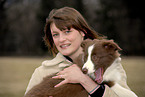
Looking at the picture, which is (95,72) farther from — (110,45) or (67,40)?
(67,40)

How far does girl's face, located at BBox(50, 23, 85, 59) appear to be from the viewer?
3396 millimetres

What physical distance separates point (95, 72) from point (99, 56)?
0.86 feet

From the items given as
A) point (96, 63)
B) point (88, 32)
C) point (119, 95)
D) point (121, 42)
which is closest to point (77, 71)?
point (96, 63)

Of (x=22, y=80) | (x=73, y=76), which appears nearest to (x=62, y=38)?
(x=73, y=76)

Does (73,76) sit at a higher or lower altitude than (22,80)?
higher

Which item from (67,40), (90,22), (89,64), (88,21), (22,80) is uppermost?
(67,40)

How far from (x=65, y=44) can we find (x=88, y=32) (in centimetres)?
68

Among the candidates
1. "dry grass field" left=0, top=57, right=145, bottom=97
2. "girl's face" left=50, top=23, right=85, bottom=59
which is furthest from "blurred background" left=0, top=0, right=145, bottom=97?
"girl's face" left=50, top=23, right=85, bottom=59

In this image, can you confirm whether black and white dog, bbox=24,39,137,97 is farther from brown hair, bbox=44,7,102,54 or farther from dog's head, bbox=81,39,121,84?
brown hair, bbox=44,7,102,54

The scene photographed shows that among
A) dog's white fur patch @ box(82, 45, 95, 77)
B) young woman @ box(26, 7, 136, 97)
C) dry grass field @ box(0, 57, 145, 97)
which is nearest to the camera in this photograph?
dog's white fur patch @ box(82, 45, 95, 77)

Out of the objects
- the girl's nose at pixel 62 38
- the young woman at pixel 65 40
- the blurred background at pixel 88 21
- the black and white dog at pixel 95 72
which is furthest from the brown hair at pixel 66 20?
the blurred background at pixel 88 21

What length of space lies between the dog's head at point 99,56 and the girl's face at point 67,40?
387mm

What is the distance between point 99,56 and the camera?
3.01 m

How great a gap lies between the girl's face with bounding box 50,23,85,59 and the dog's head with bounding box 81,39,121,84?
1.27ft
